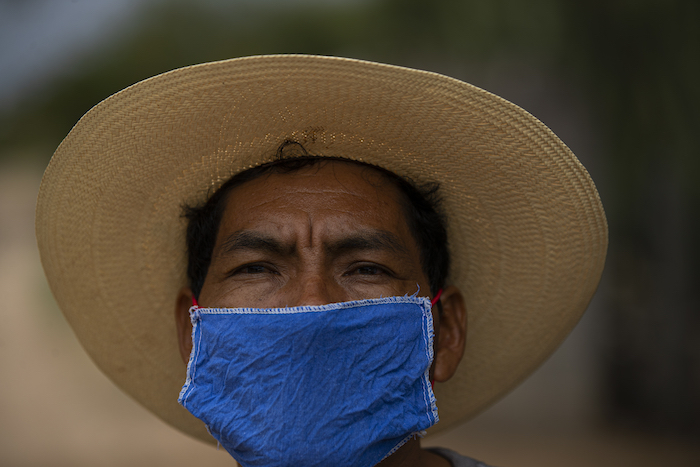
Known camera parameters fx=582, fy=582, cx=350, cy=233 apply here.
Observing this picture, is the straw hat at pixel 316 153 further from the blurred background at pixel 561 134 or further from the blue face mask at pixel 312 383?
the blurred background at pixel 561 134

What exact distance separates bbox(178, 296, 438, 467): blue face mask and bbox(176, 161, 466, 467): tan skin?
109 millimetres

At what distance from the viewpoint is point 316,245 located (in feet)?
5.79

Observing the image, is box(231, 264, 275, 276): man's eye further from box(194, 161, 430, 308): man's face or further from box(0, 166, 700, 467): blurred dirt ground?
box(0, 166, 700, 467): blurred dirt ground

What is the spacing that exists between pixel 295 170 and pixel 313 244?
0.29 m

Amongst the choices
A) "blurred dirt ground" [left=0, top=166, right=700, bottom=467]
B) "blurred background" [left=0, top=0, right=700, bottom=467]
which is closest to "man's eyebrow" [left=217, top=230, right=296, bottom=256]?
"blurred background" [left=0, top=0, right=700, bottom=467]

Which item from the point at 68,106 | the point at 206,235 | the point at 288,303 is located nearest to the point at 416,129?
the point at 288,303

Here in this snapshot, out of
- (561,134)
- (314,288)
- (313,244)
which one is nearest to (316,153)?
(313,244)

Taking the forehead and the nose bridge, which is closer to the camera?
the nose bridge

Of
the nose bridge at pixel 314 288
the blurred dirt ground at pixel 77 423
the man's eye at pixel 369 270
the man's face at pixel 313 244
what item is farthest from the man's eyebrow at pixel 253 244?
the blurred dirt ground at pixel 77 423

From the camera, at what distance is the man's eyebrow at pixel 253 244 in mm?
1786

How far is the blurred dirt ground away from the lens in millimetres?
5223

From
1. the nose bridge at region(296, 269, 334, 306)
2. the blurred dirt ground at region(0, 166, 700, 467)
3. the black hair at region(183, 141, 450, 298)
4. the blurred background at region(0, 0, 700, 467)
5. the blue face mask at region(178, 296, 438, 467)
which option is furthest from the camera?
the blurred dirt ground at region(0, 166, 700, 467)

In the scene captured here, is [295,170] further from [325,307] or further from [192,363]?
[192,363]

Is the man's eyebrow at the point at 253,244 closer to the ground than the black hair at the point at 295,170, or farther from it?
closer to the ground
